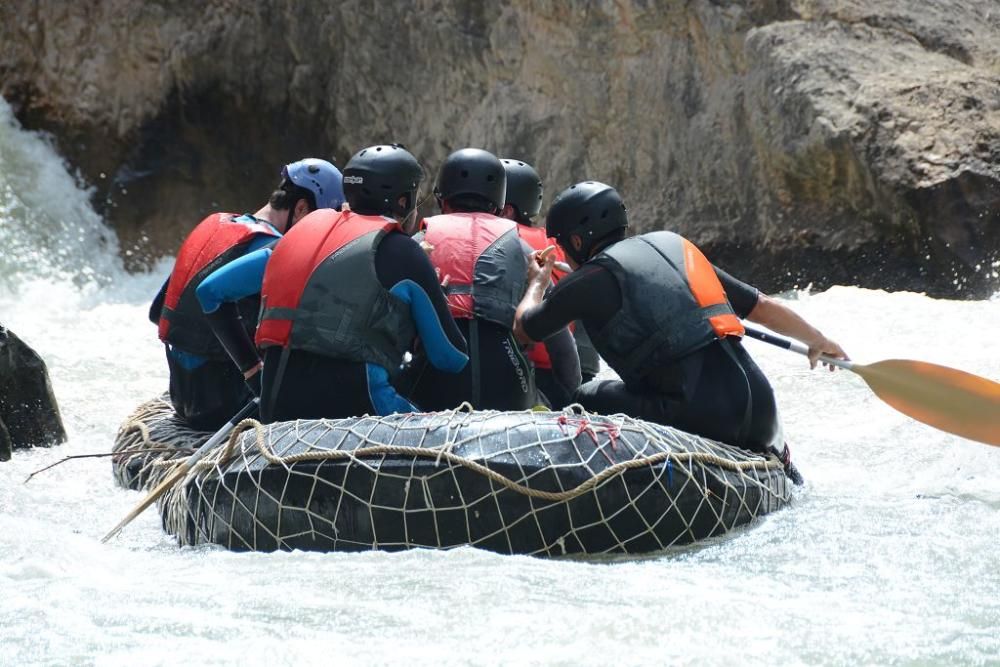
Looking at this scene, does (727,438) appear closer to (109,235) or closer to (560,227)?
(560,227)

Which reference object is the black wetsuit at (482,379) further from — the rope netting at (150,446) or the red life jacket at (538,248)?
the rope netting at (150,446)

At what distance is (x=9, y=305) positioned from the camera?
13.8m


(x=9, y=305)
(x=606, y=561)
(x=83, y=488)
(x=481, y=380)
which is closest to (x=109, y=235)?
(x=9, y=305)

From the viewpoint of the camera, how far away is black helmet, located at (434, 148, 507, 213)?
253 inches

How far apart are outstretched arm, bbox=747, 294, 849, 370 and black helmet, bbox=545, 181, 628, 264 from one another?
25.7 inches

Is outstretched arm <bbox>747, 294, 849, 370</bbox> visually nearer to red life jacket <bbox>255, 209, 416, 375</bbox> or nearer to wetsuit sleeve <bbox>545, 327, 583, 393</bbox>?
wetsuit sleeve <bbox>545, 327, 583, 393</bbox>

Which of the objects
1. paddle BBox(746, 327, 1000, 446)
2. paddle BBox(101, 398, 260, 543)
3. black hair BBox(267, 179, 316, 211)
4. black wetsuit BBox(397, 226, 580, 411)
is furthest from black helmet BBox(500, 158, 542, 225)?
paddle BBox(101, 398, 260, 543)

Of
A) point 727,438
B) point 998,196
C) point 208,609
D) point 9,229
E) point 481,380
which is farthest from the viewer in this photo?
point 9,229

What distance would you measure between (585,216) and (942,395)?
5.12 feet

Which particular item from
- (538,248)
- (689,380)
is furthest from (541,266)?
(689,380)

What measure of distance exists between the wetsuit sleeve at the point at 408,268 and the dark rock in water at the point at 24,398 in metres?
2.95

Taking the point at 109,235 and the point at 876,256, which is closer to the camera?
the point at 876,256

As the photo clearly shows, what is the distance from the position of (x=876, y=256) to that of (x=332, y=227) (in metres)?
7.21

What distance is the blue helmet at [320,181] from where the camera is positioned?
654 cm
